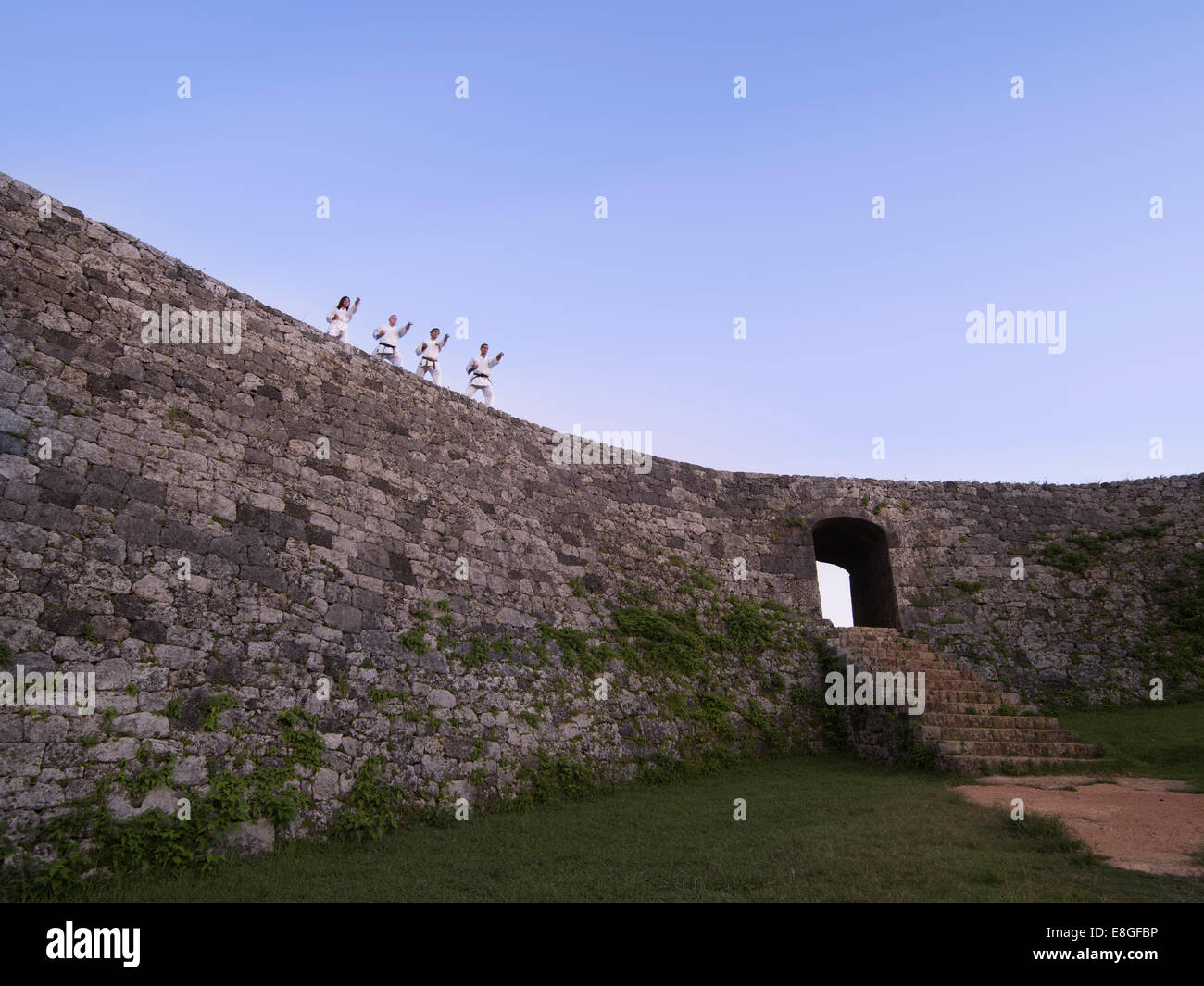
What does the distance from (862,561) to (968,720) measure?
635cm

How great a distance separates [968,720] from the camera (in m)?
12.2

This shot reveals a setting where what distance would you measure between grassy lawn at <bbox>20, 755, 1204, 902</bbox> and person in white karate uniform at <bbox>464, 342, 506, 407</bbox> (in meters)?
7.97

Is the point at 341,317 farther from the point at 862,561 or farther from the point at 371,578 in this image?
the point at 862,561

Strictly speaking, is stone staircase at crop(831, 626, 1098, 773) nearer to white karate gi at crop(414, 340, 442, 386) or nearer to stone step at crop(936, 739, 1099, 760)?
stone step at crop(936, 739, 1099, 760)

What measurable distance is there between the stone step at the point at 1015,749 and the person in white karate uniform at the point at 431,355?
1047cm

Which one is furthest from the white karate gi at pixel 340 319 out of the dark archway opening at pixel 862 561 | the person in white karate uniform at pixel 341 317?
the dark archway opening at pixel 862 561

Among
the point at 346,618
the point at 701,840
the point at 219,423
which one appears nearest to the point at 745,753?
the point at 701,840

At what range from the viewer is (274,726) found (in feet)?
26.5

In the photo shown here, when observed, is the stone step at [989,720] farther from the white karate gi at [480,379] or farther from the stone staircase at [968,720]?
the white karate gi at [480,379]

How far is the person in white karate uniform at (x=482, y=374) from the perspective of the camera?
1472 centimetres

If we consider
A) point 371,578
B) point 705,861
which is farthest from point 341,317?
point 705,861
